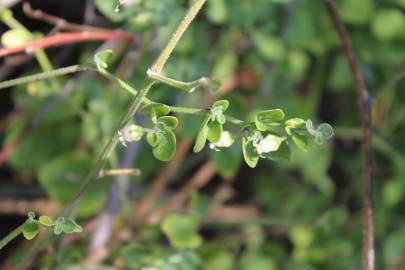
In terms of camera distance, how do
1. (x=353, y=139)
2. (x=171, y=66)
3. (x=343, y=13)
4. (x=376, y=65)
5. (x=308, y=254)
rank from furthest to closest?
(x=353, y=139)
(x=376, y=65)
(x=343, y=13)
(x=308, y=254)
(x=171, y=66)

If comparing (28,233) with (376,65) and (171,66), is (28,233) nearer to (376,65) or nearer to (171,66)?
(171,66)

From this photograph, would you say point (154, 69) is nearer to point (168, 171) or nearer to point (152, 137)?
point (152, 137)

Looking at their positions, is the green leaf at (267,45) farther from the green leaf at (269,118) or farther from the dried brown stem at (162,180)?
the green leaf at (269,118)

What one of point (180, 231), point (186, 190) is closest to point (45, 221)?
point (180, 231)

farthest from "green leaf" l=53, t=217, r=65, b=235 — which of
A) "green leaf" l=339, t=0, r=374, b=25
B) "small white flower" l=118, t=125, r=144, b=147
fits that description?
"green leaf" l=339, t=0, r=374, b=25

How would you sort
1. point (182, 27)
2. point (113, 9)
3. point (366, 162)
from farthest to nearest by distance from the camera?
point (113, 9) → point (366, 162) → point (182, 27)

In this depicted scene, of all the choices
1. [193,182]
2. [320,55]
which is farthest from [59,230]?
[320,55]
